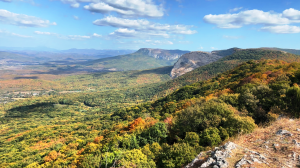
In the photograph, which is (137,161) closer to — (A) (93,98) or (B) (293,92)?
(B) (293,92)

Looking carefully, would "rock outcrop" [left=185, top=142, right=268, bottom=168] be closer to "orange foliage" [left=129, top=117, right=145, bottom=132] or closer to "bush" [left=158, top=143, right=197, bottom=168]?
"bush" [left=158, top=143, right=197, bottom=168]

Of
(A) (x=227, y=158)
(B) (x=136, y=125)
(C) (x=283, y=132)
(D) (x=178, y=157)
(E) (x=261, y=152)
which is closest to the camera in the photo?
(A) (x=227, y=158)

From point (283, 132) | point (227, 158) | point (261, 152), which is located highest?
point (283, 132)

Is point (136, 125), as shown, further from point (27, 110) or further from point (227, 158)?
point (27, 110)

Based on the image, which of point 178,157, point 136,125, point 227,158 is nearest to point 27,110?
point 136,125

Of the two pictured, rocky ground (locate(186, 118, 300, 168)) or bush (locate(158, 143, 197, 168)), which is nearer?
rocky ground (locate(186, 118, 300, 168))

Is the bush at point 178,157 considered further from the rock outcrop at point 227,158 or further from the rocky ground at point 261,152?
the rock outcrop at point 227,158

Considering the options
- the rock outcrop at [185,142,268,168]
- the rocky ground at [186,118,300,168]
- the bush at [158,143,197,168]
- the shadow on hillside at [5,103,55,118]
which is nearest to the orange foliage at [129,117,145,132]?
the bush at [158,143,197,168]

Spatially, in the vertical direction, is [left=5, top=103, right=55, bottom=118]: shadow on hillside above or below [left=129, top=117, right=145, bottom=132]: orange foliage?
below
